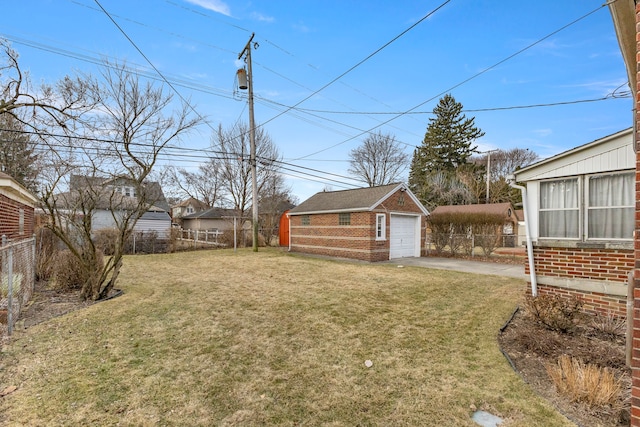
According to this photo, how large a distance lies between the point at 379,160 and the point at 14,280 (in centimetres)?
3269

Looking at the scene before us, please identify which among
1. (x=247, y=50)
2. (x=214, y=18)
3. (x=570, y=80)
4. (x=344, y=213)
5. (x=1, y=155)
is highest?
(x=247, y=50)

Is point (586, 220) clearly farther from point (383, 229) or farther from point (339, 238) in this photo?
point (339, 238)

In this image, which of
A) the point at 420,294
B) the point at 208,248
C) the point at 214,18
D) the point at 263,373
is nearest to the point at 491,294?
the point at 420,294

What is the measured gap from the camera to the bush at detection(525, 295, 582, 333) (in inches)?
178

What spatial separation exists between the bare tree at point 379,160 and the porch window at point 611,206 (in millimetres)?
28981

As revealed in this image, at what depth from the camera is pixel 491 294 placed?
7168 millimetres

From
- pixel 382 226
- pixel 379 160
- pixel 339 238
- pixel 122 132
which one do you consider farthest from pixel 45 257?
pixel 379 160

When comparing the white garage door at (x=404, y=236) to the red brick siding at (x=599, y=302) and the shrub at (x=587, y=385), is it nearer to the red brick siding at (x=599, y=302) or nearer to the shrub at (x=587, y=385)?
the red brick siding at (x=599, y=302)

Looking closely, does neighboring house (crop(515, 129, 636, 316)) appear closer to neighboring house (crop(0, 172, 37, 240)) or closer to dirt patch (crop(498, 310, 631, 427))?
dirt patch (crop(498, 310, 631, 427))

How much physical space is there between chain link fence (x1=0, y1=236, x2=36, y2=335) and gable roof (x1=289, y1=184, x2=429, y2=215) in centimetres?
1080

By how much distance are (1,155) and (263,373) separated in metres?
21.2

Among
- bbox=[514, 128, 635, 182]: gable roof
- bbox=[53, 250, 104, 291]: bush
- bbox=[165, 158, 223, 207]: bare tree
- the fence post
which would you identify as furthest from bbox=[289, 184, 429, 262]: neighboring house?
bbox=[165, 158, 223, 207]: bare tree

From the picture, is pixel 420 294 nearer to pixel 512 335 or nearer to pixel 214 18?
pixel 512 335

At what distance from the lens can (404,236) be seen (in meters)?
15.1
